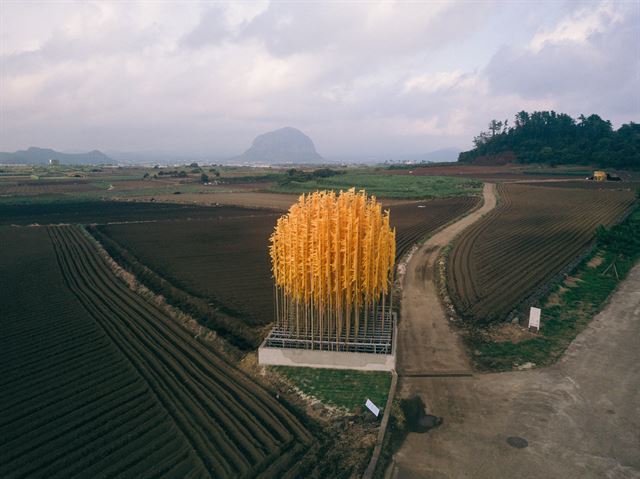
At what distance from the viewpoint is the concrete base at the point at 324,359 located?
16.5 m

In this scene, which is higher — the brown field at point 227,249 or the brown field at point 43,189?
the brown field at point 43,189

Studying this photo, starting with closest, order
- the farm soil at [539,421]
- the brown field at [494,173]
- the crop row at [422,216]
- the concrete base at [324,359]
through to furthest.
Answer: the farm soil at [539,421]
the concrete base at [324,359]
the crop row at [422,216]
the brown field at [494,173]

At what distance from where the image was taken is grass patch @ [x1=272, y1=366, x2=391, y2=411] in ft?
48.3

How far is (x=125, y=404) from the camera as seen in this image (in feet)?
47.0

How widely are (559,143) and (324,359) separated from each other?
13680 centimetres

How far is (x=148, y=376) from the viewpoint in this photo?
16.1 meters

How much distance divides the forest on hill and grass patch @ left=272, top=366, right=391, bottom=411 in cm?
11287

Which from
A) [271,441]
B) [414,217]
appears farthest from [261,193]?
[271,441]

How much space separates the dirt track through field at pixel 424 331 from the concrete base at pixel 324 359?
1.03 meters

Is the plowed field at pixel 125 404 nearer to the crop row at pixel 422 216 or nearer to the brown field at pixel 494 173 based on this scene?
the crop row at pixel 422 216

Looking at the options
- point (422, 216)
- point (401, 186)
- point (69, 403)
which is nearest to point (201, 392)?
point (69, 403)

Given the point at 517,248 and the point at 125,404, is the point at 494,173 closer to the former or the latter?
the point at 517,248

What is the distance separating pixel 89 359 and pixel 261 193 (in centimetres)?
7303

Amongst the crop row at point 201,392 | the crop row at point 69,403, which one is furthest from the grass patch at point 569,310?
the crop row at point 69,403
